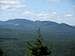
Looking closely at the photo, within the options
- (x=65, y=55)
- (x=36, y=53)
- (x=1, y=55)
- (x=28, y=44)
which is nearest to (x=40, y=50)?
(x=36, y=53)

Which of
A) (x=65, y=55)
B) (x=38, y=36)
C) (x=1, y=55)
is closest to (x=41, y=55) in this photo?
(x=38, y=36)

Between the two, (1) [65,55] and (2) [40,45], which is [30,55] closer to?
(2) [40,45]

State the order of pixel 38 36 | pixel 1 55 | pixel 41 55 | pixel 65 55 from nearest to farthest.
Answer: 1. pixel 41 55
2. pixel 38 36
3. pixel 1 55
4. pixel 65 55

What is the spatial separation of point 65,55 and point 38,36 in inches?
3408

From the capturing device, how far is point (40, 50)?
77.9ft

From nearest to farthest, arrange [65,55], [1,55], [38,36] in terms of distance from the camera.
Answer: [38,36]
[1,55]
[65,55]

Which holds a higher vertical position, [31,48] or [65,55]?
[31,48]

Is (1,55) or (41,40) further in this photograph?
(1,55)

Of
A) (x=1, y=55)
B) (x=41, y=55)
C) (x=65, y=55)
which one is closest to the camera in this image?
(x=41, y=55)

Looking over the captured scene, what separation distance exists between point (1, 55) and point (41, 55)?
14.8 m

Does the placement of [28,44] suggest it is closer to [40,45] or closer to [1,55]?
[40,45]

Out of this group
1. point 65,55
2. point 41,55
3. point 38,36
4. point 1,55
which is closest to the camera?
point 41,55

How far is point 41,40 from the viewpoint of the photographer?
2491cm

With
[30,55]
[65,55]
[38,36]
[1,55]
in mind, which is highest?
[38,36]
